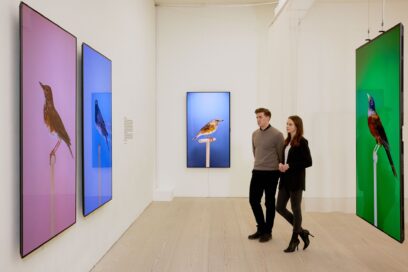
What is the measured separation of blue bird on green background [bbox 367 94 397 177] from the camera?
339 cm

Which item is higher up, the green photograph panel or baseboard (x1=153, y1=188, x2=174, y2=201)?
the green photograph panel

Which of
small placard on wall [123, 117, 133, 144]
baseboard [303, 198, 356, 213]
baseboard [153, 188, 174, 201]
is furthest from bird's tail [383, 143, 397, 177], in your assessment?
baseboard [153, 188, 174, 201]

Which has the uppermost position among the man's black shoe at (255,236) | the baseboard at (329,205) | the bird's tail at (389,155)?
the bird's tail at (389,155)

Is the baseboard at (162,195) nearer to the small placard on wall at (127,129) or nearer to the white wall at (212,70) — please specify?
the white wall at (212,70)

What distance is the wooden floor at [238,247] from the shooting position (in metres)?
3.98

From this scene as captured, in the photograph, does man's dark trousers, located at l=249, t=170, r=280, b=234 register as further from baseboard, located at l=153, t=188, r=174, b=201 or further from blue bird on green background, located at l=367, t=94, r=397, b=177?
baseboard, located at l=153, t=188, r=174, b=201

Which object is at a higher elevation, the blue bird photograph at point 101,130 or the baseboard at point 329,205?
the blue bird photograph at point 101,130

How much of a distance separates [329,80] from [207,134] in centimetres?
274

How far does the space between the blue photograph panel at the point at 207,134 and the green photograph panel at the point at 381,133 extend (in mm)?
4209

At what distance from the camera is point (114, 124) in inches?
185

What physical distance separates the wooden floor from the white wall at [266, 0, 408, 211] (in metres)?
0.74

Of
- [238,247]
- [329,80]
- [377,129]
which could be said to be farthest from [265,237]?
[329,80]

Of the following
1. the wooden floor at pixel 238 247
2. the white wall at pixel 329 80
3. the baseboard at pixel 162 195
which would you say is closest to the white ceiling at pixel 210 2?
the white wall at pixel 329 80

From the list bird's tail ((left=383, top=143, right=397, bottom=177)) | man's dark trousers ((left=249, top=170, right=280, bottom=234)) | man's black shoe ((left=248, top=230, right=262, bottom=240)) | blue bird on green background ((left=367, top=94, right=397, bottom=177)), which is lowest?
man's black shoe ((left=248, top=230, right=262, bottom=240))
